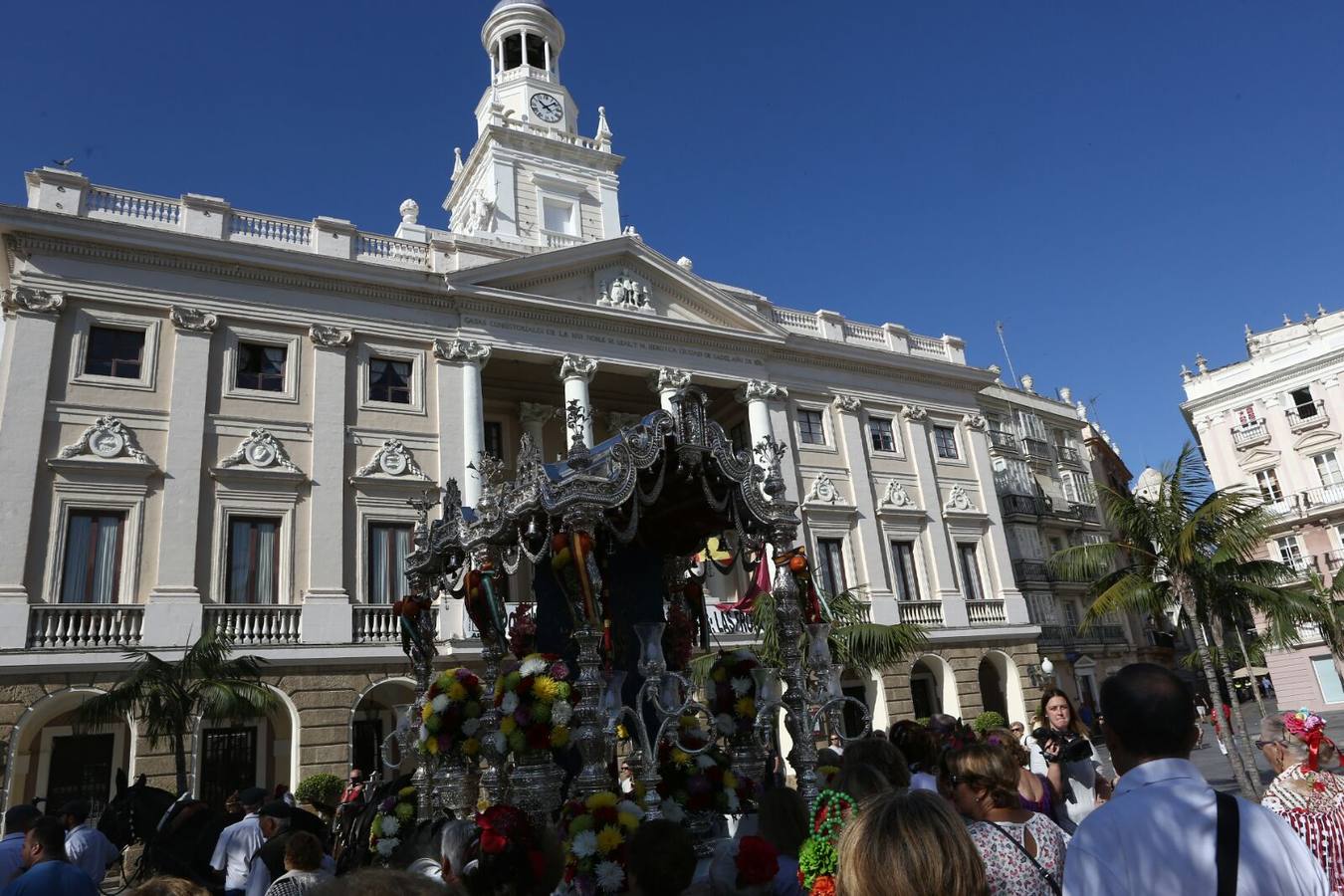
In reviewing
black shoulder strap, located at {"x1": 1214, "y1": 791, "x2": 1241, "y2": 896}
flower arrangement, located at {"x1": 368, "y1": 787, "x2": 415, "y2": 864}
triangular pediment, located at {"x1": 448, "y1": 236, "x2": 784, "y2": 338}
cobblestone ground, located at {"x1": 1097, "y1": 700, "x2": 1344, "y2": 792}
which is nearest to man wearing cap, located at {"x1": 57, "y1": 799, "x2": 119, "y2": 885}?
flower arrangement, located at {"x1": 368, "y1": 787, "x2": 415, "y2": 864}

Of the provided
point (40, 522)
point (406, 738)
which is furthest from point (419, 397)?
point (406, 738)

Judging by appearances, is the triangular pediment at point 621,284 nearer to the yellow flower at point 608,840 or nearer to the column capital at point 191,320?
the column capital at point 191,320

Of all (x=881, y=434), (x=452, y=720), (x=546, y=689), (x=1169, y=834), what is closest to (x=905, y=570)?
(x=881, y=434)

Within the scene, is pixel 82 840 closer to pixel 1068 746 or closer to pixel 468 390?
pixel 1068 746

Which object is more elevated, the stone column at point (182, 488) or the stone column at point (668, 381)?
the stone column at point (668, 381)

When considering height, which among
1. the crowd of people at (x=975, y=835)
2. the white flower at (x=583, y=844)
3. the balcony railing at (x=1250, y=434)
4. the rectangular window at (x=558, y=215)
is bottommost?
the white flower at (x=583, y=844)

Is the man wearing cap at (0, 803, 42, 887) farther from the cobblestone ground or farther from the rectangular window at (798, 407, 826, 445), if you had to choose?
the rectangular window at (798, 407, 826, 445)

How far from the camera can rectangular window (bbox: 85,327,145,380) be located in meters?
18.9

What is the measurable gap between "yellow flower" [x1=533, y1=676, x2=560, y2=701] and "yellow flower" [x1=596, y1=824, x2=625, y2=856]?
1.98m

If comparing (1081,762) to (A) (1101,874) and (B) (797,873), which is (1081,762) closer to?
(B) (797,873)

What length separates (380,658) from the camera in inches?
742

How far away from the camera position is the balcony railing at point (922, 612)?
26453 millimetres

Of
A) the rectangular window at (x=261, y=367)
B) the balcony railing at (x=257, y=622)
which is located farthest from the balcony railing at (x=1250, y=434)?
the balcony railing at (x=257, y=622)

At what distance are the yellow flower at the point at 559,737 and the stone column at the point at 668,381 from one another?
55.5 ft
